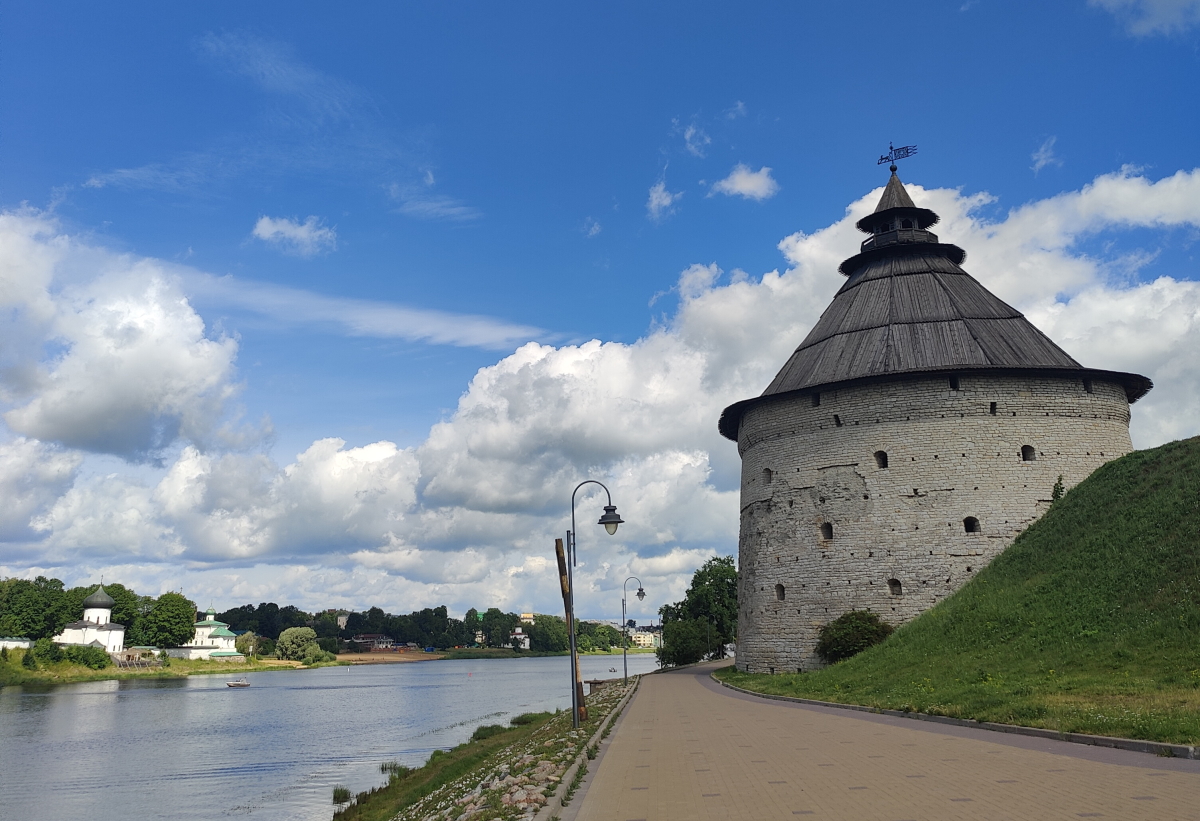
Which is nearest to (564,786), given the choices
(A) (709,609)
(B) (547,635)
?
(A) (709,609)

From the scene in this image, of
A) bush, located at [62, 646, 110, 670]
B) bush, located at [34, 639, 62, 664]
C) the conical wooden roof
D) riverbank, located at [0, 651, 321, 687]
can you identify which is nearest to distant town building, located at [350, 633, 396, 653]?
riverbank, located at [0, 651, 321, 687]

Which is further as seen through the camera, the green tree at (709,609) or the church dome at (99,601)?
the church dome at (99,601)

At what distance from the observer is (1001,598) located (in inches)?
955

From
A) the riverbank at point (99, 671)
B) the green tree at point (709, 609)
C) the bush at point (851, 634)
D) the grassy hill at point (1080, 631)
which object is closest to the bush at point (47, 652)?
the riverbank at point (99, 671)

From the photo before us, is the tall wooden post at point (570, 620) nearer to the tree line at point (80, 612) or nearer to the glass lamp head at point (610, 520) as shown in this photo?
the glass lamp head at point (610, 520)

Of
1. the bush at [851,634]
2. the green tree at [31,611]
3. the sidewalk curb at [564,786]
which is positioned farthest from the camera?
the green tree at [31,611]

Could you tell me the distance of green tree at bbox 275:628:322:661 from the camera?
122 m

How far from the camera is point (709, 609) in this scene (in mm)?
64312

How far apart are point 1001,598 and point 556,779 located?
672 inches

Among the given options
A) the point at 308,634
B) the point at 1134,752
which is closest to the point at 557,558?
the point at 1134,752

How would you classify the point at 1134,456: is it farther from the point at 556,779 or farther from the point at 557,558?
the point at 556,779

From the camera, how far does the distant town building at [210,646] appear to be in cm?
10525

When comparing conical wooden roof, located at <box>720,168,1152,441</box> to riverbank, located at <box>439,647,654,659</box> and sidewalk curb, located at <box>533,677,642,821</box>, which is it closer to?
sidewalk curb, located at <box>533,677,642,821</box>

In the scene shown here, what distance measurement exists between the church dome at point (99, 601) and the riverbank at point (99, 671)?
1165 cm
